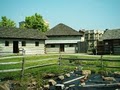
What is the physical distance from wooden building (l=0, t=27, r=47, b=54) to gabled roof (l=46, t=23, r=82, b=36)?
7.41m

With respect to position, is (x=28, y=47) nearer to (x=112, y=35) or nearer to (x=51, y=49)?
(x=51, y=49)

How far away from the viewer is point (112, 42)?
41.9 meters

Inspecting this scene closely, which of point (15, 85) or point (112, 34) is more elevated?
point (112, 34)

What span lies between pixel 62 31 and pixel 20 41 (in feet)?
A: 50.1

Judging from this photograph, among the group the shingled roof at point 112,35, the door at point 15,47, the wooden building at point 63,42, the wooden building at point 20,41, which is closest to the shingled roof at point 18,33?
the wooden building at point 20,41

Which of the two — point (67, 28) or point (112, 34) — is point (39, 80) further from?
point (67, 28)

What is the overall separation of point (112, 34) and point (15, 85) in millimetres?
34278

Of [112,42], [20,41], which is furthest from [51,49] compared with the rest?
[112,42]

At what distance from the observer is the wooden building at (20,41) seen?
3622 cm

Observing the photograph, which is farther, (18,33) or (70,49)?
(70,49)

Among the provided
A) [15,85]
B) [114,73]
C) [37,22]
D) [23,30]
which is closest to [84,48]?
[23,30]

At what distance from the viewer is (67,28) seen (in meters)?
53.0

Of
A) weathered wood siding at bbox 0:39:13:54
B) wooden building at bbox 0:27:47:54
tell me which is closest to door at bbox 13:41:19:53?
wooden building at bbox 0:27:47:54

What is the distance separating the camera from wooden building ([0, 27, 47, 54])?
36.2 metres
